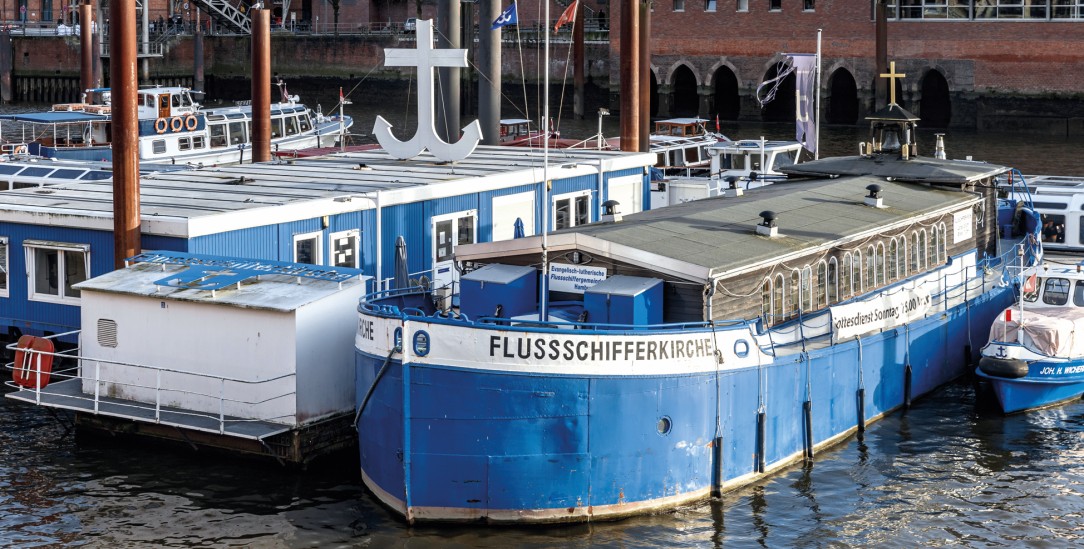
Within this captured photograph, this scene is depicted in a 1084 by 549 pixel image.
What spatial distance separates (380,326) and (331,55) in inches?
3770

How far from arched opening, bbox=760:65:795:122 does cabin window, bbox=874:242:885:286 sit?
6111cm

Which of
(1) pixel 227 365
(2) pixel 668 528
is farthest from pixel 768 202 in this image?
(1) pixel 227 365

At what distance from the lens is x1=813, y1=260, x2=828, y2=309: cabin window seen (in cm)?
2781

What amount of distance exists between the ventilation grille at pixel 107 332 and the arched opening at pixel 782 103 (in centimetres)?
6810

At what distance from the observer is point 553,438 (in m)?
21.9

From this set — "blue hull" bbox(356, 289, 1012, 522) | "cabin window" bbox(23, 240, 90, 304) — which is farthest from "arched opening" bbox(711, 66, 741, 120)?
"blue hull" bbox(356, 289, 1012, 522)

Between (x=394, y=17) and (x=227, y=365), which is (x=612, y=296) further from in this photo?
(x=394, y=17)

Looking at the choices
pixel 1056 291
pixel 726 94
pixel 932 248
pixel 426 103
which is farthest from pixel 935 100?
pixel 426 103

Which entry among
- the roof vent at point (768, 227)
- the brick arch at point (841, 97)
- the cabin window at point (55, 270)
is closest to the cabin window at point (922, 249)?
the roof vent at point (768, 227)

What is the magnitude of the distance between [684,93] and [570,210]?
213ft

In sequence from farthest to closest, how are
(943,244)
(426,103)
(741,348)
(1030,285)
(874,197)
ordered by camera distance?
(426,103), (1030,285), (943,244), (874,197), (741,348)

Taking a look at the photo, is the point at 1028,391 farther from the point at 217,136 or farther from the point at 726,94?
the point at 726,94

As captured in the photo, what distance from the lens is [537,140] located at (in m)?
50.8

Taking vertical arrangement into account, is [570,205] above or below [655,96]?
below
